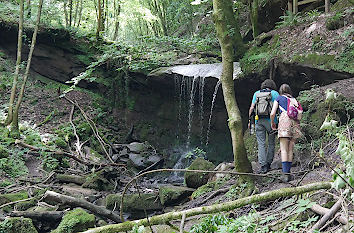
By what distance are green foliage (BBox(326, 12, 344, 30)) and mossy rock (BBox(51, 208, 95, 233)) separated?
25.6 ft

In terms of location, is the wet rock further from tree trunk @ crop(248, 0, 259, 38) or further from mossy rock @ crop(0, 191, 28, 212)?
tree trunk @ crop(248, 0, 259, 38)

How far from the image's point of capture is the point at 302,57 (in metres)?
8.49

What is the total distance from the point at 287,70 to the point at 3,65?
11.8m

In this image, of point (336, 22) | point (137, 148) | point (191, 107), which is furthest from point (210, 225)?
point (191, 107)

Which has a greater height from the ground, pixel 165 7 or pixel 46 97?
pixel 165 7

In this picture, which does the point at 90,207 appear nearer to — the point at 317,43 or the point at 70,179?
the point at 70,179

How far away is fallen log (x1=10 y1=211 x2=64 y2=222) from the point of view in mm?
5352

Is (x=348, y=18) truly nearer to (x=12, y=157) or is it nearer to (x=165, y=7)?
(x=12, y=157)

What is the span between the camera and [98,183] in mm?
8469

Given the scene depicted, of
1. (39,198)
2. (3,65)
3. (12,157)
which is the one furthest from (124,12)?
(39,198)

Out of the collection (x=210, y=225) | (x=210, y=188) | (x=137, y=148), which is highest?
(x=210, y=225)

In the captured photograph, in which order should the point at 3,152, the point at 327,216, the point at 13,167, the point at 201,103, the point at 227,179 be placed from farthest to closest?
the point at 201,103
the point at 3,152
the point at 13,167
the point at 227,179
the point at 327,216

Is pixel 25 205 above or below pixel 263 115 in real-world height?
below

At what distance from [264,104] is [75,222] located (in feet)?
13.7
